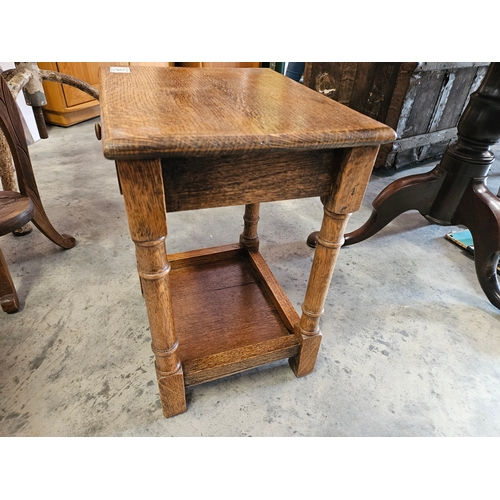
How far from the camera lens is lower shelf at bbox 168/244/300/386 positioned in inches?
31.4

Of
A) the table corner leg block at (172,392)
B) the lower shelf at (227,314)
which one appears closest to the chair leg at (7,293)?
the lower shelf at (227,314)

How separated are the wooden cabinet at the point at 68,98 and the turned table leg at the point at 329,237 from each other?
240cm

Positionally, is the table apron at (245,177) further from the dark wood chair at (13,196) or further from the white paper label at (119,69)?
the dark wood chair at (13,196)

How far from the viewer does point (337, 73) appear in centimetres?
204

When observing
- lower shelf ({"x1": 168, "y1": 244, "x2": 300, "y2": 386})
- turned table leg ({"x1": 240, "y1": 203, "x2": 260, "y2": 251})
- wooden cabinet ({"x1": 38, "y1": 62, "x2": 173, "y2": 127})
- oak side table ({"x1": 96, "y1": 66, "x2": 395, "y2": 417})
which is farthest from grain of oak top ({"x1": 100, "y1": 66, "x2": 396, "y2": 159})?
wooden cabinet ({"x1": 38, "y1": 62, "x2": 173, "y2": 127})

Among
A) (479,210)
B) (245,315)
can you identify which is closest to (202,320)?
(245,315)

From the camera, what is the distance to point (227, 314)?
96 cm

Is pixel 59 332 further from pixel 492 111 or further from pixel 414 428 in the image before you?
pixel 492 111

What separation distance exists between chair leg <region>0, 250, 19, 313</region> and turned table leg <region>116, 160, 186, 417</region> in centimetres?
61

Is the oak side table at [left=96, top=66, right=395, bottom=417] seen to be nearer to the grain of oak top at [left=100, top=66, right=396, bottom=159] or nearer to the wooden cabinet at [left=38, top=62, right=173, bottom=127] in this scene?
the grain of oak top at [left=100, top=66, right=396, bottom=159]

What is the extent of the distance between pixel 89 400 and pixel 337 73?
6.87ft

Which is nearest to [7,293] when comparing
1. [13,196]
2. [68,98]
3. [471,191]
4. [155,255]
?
[13,196]

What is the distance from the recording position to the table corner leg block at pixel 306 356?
83 centimetres

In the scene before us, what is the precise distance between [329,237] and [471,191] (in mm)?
837
